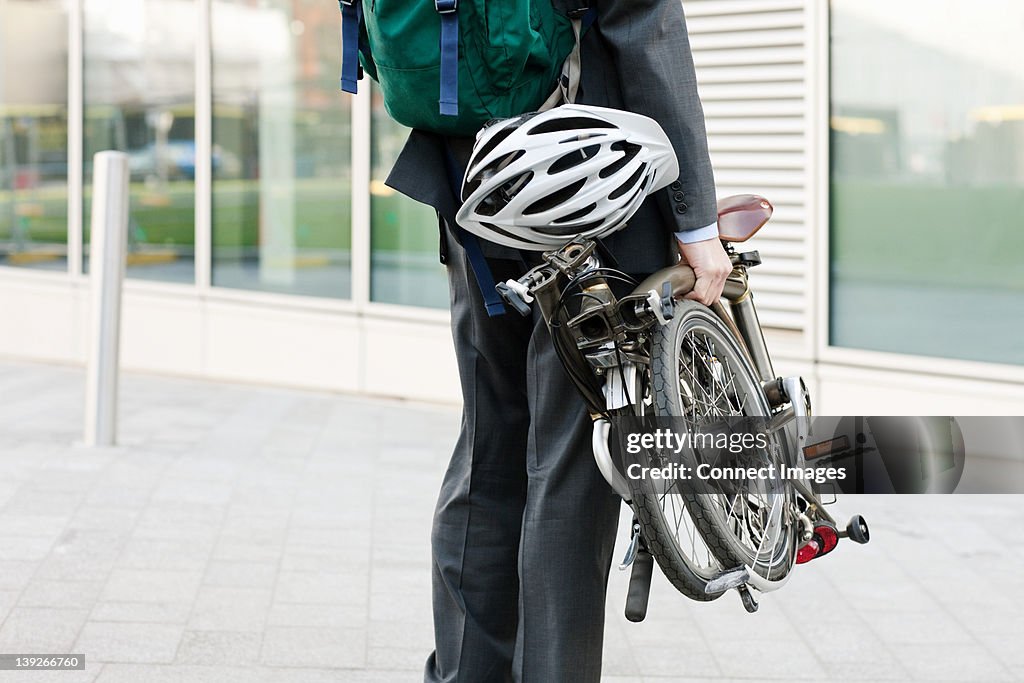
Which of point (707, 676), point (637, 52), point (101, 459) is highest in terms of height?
point (637, 52)

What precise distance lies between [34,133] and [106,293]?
4415mm

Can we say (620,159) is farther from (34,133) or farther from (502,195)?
(34,133)

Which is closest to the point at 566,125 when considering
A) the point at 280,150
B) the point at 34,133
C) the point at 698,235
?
the point at 698,235

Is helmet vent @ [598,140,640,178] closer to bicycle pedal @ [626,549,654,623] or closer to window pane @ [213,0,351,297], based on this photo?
bicycle pedal @ [626,549,654,623]

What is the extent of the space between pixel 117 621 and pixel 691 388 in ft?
6.14

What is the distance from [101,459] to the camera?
18.0 ft

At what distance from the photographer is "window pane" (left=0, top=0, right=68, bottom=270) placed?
9336mm

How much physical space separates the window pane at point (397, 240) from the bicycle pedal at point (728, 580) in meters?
5.22

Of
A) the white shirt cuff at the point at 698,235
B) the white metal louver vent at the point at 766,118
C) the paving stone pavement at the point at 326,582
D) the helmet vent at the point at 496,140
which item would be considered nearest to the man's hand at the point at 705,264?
the white shirt cuff at the point at 698,235

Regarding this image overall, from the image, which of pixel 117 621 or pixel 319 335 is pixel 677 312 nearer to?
pixel 117 621

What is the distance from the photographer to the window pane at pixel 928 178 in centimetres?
550

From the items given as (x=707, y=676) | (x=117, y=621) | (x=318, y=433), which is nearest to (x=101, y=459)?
(x=318, y=433)

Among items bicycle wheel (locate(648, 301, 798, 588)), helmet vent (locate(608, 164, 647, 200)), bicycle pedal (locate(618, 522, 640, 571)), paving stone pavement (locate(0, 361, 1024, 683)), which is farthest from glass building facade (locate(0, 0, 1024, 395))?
helmet vent (locate(608, 164, 647, 200))

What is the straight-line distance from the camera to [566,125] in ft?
7.16
